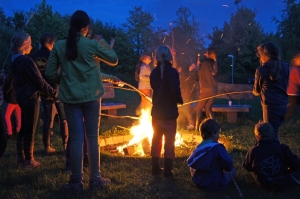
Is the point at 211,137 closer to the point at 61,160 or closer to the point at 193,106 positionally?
the point at 61,160

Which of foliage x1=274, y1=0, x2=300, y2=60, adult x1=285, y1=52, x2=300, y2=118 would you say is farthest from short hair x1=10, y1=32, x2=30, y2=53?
foliage x1=274, y1=0, x2=300, y2=60

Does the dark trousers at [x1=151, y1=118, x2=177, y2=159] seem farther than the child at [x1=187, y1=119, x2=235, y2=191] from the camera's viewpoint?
Yes

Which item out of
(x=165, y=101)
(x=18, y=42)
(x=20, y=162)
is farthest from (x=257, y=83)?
(x=20, y=162)

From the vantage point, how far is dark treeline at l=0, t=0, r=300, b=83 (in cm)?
2203

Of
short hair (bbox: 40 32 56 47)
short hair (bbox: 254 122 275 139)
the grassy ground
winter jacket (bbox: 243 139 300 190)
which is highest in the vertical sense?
short hair (bbox: 40 32 56 47)

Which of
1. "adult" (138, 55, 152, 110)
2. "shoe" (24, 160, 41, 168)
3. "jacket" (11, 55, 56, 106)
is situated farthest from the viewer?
"adult" (138, 55, 152, 110)

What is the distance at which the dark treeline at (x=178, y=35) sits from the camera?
2203 centimetres

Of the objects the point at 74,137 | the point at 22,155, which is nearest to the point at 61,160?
the point at 22,155

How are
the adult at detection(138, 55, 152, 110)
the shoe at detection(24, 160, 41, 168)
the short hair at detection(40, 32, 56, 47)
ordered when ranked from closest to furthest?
the shoe at detection(24, 160, 41, 168) < the short hair at detection(40, 32, 56, 47) < the adult at detection(138, 55, 152, 110)

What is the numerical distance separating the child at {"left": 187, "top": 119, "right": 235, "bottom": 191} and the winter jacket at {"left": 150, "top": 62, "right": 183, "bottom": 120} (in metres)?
0.60

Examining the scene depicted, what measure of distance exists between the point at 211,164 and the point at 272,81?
1.52 m

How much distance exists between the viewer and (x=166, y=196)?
13.4 feet

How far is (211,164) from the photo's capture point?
13.8 feet

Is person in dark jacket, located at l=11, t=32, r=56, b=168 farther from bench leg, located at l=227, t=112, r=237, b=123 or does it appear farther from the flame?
bench leg, located at l=227, t=112, r=237, b=123
